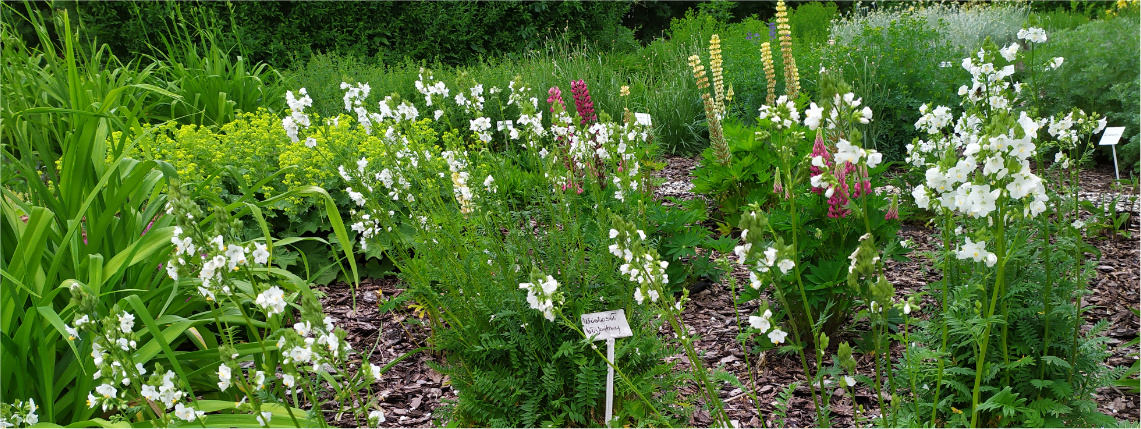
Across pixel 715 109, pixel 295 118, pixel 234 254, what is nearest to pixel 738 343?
pixel 715 109

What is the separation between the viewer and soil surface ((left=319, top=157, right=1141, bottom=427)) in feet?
8.16

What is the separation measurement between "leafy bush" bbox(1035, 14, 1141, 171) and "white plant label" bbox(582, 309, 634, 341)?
4.03 metres

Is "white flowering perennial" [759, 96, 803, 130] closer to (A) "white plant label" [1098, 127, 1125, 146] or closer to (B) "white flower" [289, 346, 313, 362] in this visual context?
(B) "white flower" [289, 346, 313, 362]

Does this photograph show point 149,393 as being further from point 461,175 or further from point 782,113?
point 782,113

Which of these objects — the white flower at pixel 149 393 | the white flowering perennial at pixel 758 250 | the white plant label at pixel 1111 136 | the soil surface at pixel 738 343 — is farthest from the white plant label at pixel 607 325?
the white plant label at pixel 1111 136

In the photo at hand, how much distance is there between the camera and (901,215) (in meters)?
3.06

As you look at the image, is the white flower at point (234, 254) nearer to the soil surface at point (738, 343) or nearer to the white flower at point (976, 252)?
the soil surface at point (738, 343)

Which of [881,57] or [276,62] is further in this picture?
[276,62]

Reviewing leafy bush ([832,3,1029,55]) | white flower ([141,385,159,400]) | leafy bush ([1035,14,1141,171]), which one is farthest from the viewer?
leafy bush ([832,3,1029,55])

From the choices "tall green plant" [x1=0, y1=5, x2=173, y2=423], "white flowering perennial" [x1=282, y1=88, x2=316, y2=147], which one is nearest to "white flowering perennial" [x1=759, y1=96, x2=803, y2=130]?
"white flowering perennial" [x1=282, y1=88, x2=316, y2=147]

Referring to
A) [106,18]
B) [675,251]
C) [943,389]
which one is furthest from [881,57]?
[106,18]

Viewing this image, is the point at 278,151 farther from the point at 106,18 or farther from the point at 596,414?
the point at 106,18

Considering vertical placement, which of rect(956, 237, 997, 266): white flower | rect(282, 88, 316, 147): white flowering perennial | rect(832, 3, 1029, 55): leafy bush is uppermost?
rect(282, 88, 316, 147): white flowering perennial

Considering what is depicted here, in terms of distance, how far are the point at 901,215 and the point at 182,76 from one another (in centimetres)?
510
